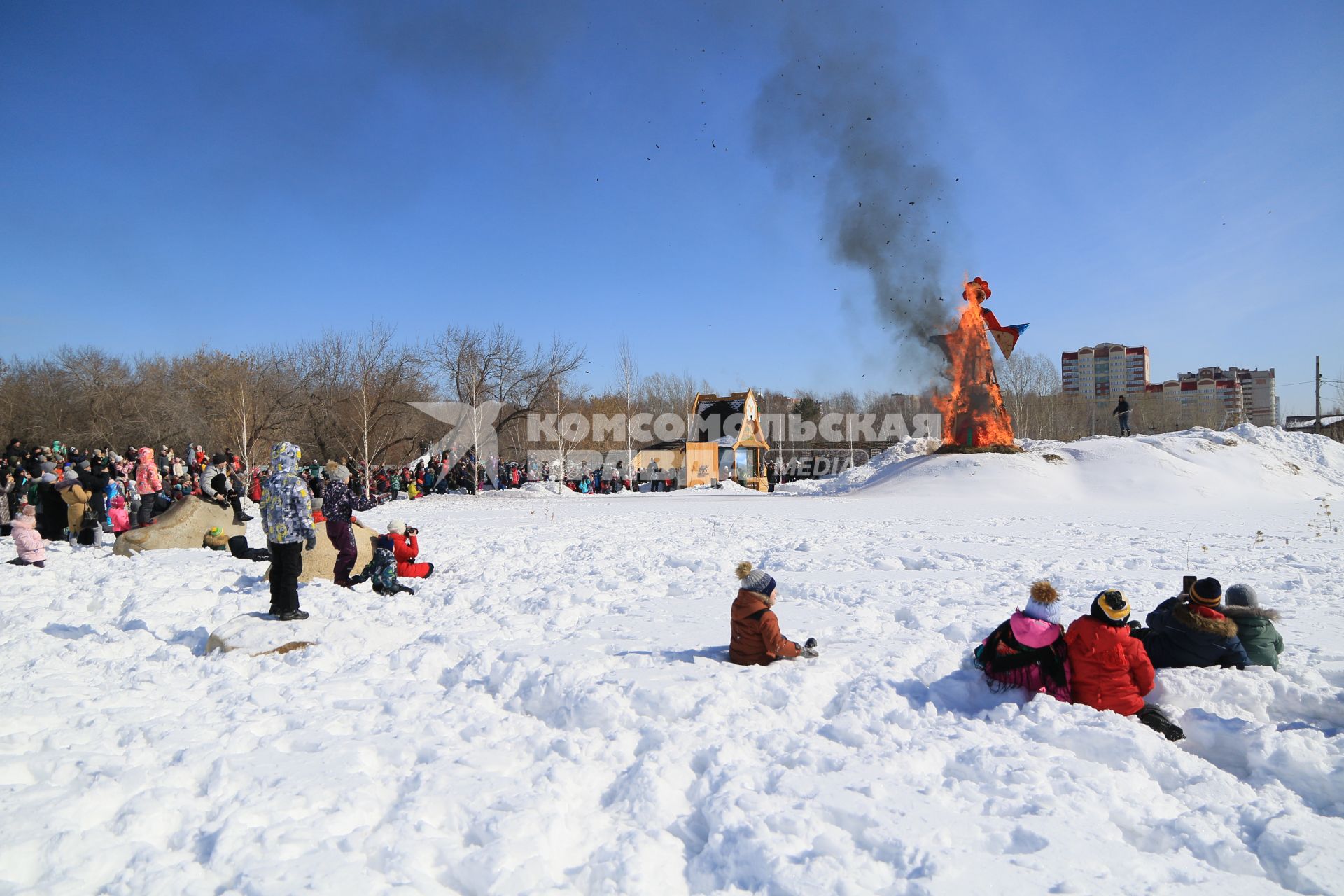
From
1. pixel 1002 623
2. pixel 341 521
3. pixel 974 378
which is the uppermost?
pixel 974 378

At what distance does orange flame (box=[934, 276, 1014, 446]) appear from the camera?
23703 millimetres

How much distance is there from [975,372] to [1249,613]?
20.2m

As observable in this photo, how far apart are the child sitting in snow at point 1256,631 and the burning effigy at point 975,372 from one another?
63.6ft

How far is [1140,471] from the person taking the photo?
20484mm

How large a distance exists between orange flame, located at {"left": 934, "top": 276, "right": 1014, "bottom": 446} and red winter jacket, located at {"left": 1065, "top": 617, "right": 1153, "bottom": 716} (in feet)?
67.2

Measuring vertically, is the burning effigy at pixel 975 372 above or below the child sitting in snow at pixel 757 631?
above

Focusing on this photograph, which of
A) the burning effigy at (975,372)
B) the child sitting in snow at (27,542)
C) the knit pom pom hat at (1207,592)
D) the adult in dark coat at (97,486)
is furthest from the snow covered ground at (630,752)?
the burning effigy at (975,372)

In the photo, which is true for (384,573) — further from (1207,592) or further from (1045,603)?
(1207,592)

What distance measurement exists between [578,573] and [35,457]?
1299cm

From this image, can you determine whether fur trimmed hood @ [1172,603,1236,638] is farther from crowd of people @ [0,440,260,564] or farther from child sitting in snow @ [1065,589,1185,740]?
crowd of people @ [0,440,260,564]

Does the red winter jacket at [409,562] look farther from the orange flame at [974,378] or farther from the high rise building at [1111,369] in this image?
the high rise building at [1111,369]

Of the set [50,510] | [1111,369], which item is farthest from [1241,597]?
[1111,369]

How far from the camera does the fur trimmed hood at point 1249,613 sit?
478cm

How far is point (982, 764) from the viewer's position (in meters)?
3.65
